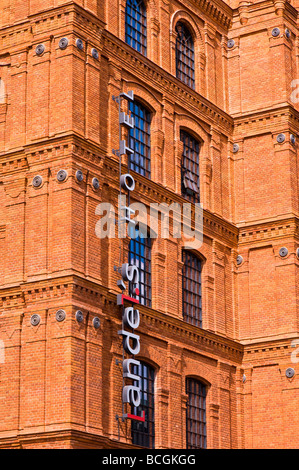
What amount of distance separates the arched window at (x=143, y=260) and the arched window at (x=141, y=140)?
7.64 ft

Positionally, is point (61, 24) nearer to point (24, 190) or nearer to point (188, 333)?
point (24, 190)

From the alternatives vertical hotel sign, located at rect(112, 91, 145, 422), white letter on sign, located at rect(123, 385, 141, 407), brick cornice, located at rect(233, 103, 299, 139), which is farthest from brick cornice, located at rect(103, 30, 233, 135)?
white letter on sign, located at rect(123, 385, 141, 407)

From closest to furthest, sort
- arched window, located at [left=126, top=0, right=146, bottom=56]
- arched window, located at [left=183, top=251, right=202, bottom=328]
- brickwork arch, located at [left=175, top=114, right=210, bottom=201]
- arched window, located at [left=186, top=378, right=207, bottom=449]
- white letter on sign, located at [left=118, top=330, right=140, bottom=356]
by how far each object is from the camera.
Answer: white letter on sign, located at [left=118, top=330, right=140, bottom=356] < arched window, located at [left=186, top=378, right=207, bottom=449] < arched window, located at [left=126, top=0, right=146, bottom=56] < arched window, located at [left=183, top=251, right=202, bottom=328] < brickwork arch, located at [left=175, top=114, right=210, bottom=201]

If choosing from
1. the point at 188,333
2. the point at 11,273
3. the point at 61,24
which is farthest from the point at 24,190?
the point at 188,333

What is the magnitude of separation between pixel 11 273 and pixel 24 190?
2.54 m

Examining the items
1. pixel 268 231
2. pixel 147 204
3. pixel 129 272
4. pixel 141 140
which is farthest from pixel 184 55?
pixel 129 272

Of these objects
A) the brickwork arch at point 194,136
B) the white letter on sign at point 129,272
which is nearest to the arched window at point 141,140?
the brickwork arch at point 194,136

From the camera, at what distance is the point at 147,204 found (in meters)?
35.8

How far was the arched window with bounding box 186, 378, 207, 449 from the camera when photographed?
36250 millimetres

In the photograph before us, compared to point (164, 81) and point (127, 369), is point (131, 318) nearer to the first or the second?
point (127, 369)

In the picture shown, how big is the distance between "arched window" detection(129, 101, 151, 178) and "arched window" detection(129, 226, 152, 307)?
7.64ft

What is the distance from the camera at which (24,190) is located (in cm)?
3262

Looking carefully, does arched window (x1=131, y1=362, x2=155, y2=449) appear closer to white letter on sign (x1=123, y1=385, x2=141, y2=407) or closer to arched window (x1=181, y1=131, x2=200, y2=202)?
white letter on sign (x1=123, y1=385, x2=141, y2=407)

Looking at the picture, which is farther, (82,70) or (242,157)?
(242,157)
